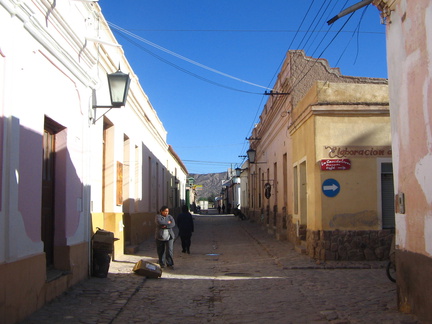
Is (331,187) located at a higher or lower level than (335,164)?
lower

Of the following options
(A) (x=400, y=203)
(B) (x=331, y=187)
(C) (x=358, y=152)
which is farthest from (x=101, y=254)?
(C) (x=358, y=152)

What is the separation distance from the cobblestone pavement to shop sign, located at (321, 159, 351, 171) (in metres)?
2.17

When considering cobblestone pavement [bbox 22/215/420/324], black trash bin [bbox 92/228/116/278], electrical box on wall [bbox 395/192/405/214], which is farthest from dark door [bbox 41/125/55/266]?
electrical box on wall [bbox 395/192/405/214]

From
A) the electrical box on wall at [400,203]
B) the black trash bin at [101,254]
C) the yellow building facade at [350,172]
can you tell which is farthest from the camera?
the yellow building facade at [350,172]

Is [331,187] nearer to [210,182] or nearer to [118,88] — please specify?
[118,88]

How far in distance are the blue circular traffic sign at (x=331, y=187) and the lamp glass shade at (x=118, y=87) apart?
5.08 m

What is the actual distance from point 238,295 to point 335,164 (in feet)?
15.7

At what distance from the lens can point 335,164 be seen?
39.0 feet

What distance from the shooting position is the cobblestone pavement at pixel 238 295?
6652 millimetres


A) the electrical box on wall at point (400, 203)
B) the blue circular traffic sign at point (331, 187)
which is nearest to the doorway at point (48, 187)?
the electrical box on wall at point (400, 203)

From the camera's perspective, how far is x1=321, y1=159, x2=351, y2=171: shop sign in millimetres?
11883

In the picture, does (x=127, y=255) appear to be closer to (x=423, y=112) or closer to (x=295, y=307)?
(x=295, y=307)

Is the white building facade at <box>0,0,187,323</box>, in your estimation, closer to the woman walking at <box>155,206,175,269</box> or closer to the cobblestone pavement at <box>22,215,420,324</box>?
the cobblestone pavement at <box>22,215,420,324</box>

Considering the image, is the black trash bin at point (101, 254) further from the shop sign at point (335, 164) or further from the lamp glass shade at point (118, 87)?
the shop sign at point (335, 164)
